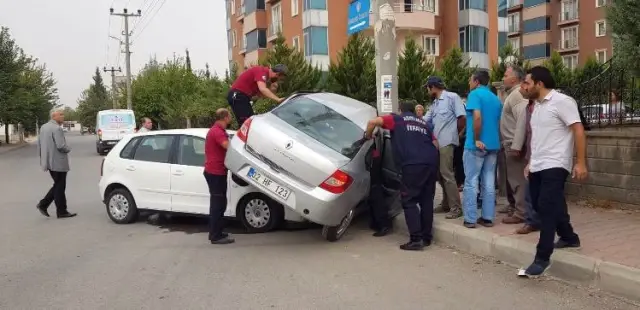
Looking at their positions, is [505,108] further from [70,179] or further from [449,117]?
[70,179]

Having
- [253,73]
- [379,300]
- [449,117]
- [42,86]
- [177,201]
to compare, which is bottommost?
[379,300]

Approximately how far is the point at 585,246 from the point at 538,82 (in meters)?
1.74

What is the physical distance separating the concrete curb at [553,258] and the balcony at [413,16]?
90.2ft

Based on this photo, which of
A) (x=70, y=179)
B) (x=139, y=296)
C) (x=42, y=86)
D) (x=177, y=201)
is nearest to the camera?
(x=139, y=296)

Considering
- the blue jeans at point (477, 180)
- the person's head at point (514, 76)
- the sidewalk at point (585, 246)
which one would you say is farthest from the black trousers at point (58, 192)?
the person's head at point (514, 76)

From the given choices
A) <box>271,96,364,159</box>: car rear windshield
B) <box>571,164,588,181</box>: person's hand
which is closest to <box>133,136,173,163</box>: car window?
<box>271,96,364,159</box>: car rear windshield

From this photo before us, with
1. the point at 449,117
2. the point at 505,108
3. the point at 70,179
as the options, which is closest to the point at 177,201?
the point at 449,117

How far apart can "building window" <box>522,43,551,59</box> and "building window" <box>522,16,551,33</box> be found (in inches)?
65.7

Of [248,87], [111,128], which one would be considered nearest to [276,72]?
[248,87]

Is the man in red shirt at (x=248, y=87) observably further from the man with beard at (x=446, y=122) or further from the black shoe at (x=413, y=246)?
the black shoe at (x=413, y=246)

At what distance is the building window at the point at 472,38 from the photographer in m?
34.5

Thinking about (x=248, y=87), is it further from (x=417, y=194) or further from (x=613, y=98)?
(x=613, y=98)

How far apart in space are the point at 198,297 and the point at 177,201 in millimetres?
3199

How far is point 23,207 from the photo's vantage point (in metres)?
10.6
